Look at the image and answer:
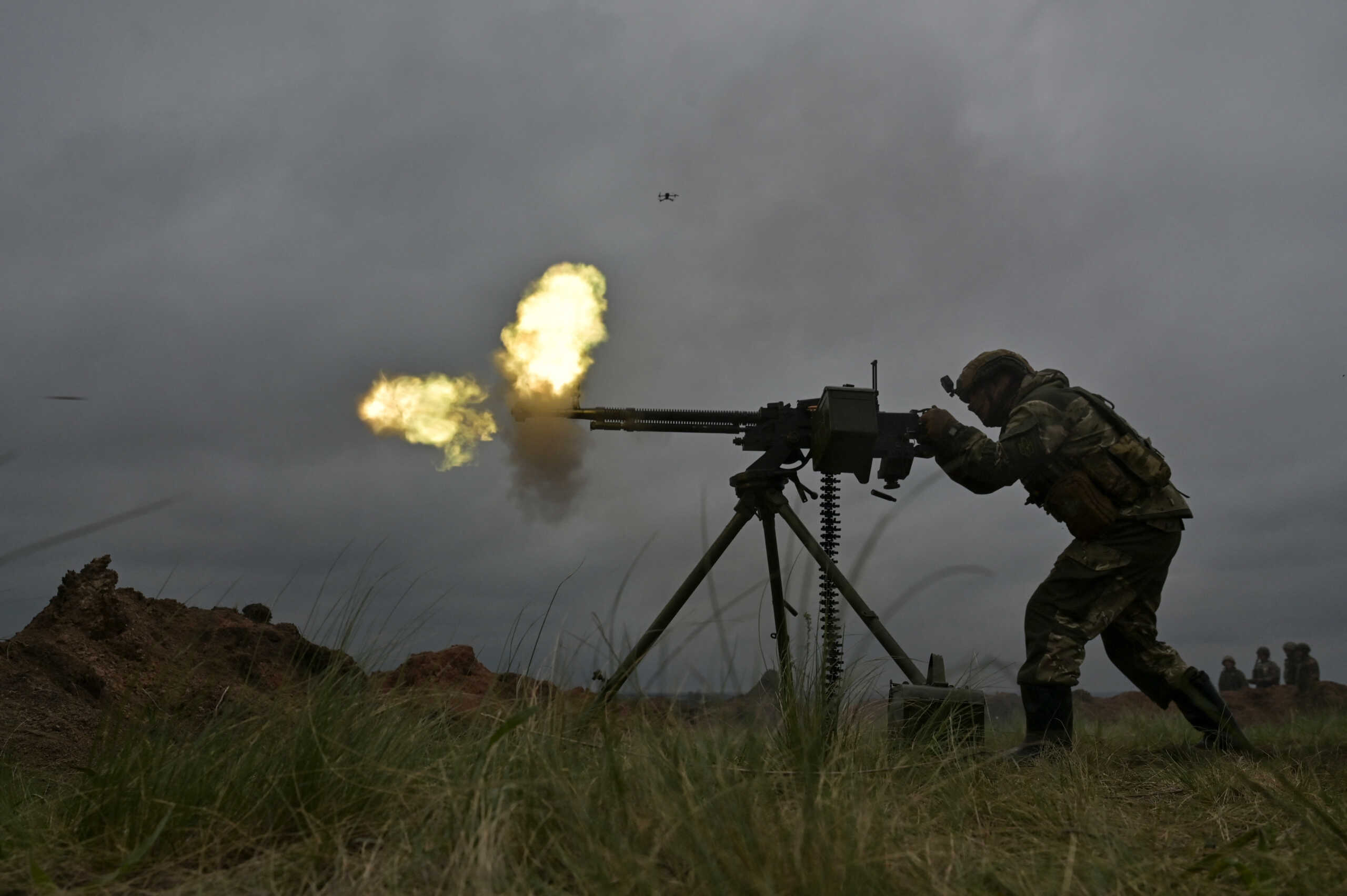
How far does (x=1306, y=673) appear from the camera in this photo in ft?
66.8

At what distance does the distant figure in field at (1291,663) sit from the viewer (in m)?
20.7

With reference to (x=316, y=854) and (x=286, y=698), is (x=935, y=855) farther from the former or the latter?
(x=286, y=698)

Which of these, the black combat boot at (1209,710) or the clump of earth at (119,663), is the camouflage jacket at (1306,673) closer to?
the clump of earth at (119,663)

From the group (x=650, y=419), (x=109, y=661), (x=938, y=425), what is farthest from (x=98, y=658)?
(x=938, y=425)

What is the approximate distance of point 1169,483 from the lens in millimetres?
5980

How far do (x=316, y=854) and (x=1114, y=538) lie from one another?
496 centimetres

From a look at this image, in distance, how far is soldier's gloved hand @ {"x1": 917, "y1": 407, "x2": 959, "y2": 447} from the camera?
642cm

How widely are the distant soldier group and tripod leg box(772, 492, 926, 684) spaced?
19.0 meters

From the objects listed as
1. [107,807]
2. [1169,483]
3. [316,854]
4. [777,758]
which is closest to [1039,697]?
[1169,483]

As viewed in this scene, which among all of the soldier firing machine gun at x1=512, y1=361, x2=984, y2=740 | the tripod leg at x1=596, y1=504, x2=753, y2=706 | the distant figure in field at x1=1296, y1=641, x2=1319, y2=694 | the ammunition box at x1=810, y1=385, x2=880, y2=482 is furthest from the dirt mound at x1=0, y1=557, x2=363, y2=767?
the distant figure in field at x1=1296, y1=641, x2=1319, y2=694

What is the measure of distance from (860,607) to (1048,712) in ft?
4.06

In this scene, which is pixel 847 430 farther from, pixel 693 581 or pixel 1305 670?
pixel 1305 670

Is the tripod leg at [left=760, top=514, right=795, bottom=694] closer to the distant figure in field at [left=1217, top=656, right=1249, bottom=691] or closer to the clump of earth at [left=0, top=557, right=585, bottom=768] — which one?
the clump of earth at [left=0, top=557, right=585, bottom=768]

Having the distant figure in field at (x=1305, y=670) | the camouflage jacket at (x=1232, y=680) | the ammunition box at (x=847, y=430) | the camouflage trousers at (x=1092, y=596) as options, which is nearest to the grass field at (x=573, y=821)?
the camouflage trousers at (x=1092, y=596)
